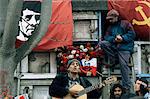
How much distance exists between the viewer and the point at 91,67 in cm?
1074

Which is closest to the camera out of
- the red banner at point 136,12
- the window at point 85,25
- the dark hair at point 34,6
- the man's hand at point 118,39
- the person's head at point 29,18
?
the man's hand at point 118,39

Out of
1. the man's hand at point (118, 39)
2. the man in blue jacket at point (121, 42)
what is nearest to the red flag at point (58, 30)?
the man in blue jacket at point (121, 42)

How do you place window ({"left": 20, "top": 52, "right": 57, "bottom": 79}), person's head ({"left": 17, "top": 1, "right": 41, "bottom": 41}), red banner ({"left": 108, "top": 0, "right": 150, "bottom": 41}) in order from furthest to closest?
window ({"left": 20, "top": 52, "right": 57, "bottom": 79})
red banner ({"left": 108, "top": 0, "right": 150, "bottom": 41})
person's head ({"left": 17, "top": 1, "right": 41, "bottom": 41})

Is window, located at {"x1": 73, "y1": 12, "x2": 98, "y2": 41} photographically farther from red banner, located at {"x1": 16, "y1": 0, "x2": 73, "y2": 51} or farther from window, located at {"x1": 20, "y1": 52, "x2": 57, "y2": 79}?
window, located at {"x1": 20, "y1": 52, "x2": 57, "y2": 79}

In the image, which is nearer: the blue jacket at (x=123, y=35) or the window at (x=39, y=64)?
the blue jacket at (x=123, y=35)

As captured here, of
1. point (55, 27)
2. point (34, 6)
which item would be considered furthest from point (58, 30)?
point (34, 6)

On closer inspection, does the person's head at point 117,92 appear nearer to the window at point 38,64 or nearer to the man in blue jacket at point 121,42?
the man in blue jacket at point 121,42

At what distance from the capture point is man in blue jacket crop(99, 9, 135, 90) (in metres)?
10.0

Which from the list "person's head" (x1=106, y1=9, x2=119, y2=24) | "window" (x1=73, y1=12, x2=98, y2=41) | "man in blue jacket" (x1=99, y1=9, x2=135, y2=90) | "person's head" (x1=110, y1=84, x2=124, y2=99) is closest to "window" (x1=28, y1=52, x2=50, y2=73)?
"window" (x1=73, y1=12, x2=98, y2=41)

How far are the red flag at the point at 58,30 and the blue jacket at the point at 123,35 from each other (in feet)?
3.06

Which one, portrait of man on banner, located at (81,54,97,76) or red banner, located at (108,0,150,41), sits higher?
red banner, located at (108,0,150,41)

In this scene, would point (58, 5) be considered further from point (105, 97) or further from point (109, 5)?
point (105, 97)

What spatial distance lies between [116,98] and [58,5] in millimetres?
3261

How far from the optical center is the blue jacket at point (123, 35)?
10.0m
